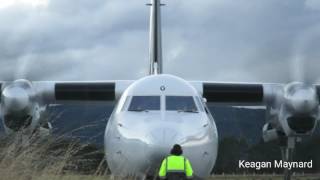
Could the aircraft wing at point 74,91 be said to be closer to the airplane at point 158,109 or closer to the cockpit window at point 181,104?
the airplane at point 158,109

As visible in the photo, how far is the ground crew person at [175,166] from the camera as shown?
8.93 m

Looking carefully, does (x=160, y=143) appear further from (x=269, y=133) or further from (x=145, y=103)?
(x=269, y=133)

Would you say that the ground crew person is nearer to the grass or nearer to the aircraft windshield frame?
the grass

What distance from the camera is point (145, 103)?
11070 mm

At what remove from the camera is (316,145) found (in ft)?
216

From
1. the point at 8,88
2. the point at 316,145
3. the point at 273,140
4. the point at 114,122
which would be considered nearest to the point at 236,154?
the point at 316,145

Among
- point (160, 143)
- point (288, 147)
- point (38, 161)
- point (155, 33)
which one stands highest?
point (155, 33)

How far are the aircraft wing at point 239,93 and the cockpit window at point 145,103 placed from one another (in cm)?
715

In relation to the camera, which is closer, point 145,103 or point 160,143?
point 160,143

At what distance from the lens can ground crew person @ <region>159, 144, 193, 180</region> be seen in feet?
29.3

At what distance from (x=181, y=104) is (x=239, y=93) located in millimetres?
8626

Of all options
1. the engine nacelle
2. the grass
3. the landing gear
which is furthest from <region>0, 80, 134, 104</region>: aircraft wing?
the grass

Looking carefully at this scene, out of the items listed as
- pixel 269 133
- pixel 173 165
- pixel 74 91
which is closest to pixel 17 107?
pixel 74 91

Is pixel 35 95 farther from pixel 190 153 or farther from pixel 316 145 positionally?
pixel 316 145
